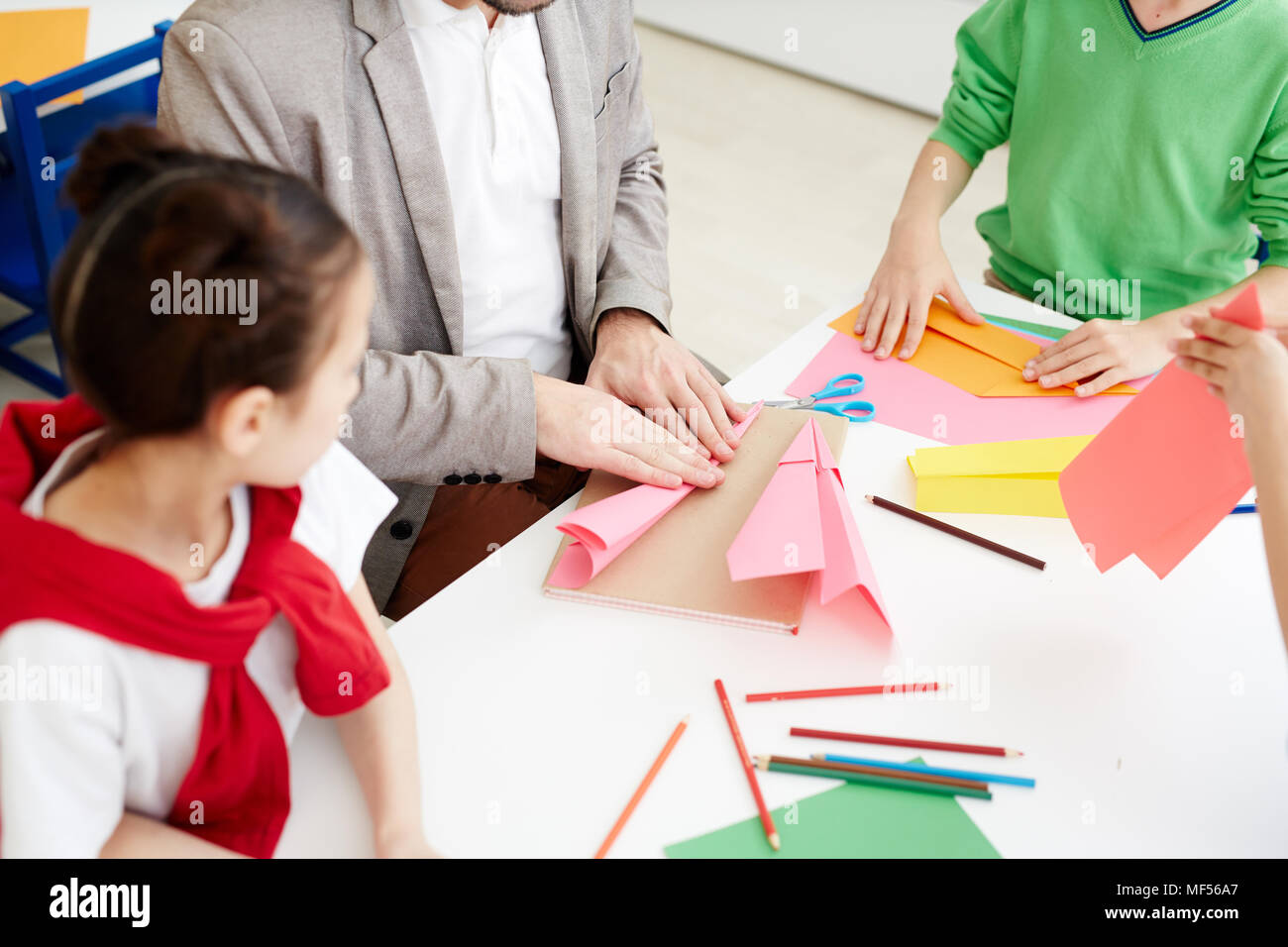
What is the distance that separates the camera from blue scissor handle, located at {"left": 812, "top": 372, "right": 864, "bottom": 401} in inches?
49.8

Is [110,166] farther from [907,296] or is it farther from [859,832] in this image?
[907,296]

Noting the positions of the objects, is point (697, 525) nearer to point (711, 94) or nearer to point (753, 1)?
point (711, 94)

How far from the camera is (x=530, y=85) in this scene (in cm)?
133

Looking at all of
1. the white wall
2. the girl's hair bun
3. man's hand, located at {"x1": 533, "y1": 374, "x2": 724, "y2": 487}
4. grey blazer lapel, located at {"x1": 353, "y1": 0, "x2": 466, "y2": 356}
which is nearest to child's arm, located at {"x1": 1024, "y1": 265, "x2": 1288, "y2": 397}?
man's hand, located at {"x1": 533, "y1": 374, "x2": 724, "y2": 487}

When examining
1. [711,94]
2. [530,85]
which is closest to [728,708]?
[530,85]

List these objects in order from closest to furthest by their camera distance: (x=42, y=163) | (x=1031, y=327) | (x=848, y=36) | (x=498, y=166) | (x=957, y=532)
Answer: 1. (x=957, y=532)
2. (x=498, y=166)
3. (x=1031, y=327)
4. (x=42, y=163)
5. (x=848, y=36)

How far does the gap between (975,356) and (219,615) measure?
38.5 inches

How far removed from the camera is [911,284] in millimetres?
1384

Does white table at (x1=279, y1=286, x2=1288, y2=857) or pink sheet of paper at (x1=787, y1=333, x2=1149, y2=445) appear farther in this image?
pink sheet of paper at (x1=787, y1=333, x2=1149, y2=445)

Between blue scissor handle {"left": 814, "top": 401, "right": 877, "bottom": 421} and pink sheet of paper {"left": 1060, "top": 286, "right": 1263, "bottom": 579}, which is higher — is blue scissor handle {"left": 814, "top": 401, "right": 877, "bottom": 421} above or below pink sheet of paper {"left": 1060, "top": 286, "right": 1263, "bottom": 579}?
below

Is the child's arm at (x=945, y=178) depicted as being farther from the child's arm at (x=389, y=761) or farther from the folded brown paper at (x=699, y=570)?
the child's arm at (x=389, y=761)

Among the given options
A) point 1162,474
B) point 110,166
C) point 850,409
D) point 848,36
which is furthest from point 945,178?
point 848,36

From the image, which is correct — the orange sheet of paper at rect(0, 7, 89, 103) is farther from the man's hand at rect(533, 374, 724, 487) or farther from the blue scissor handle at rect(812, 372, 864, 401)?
the blue scissor handle at rect(812, 372, 864, 401)

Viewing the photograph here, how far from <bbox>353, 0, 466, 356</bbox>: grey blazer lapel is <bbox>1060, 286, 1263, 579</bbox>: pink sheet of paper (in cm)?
72
